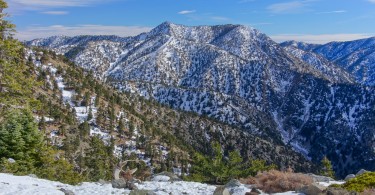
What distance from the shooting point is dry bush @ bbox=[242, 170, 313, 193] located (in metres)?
18.3

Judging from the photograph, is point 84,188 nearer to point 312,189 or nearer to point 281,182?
point 281,182

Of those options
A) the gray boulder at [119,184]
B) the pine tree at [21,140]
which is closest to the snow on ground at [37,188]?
the gray boulder at [119,184]

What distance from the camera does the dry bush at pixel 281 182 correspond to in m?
18.3

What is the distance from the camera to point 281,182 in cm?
1848

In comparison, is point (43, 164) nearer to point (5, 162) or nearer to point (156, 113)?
point (5, 162)

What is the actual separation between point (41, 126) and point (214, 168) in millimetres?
68619

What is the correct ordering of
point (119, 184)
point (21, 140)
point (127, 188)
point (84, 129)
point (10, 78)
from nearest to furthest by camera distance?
point (127, 188), point (119, 184), point (10, 78), point (21, 140), point (84, 129)

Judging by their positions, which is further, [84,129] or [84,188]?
[84,129]

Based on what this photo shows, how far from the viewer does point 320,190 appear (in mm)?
15812

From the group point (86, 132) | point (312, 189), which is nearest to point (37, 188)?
point (312, 189)

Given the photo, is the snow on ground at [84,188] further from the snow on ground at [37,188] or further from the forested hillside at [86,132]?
the forested hillside at [86,132]

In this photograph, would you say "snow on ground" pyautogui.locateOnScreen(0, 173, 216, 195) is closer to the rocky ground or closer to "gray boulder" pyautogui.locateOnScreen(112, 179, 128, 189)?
the rocky ground

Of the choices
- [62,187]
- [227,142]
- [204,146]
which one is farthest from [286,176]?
[227,142]

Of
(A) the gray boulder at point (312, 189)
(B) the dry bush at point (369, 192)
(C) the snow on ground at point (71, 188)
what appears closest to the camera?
(B) the dry bush at point (369, 192)
